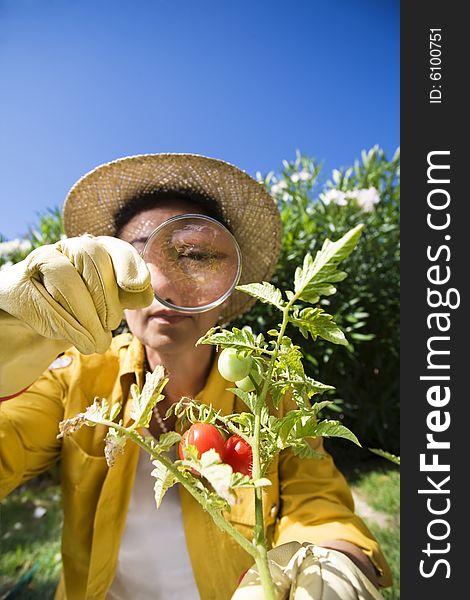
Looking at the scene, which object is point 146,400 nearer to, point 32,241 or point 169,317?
point 169,317

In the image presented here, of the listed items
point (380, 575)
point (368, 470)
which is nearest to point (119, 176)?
point (380, 575)

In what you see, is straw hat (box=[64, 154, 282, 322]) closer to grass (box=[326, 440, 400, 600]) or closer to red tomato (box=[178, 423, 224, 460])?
red tomato (box=[178, 423, 224, 460])

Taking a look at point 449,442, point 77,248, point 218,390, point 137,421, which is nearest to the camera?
point 137,421

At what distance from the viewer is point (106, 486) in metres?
1.06

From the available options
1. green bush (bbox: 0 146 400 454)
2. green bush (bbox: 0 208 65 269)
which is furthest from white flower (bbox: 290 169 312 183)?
green bush (bbox: 0 208 65 269)

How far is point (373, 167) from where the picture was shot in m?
3.26

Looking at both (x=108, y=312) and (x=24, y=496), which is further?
(x=24, y=496)

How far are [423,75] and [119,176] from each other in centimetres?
70

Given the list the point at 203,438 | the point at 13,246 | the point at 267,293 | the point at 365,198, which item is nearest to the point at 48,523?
A: the point at 13,246

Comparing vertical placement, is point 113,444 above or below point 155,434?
below

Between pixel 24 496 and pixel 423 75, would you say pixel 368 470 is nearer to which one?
pixel 24 496

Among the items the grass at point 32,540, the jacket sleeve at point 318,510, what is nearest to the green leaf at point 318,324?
the jacket sleeve at point 318,510

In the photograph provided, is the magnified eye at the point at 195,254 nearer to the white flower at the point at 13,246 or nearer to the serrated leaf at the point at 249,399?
the serrated leaf at the point at 249,399

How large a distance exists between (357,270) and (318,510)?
2099 millimetres
